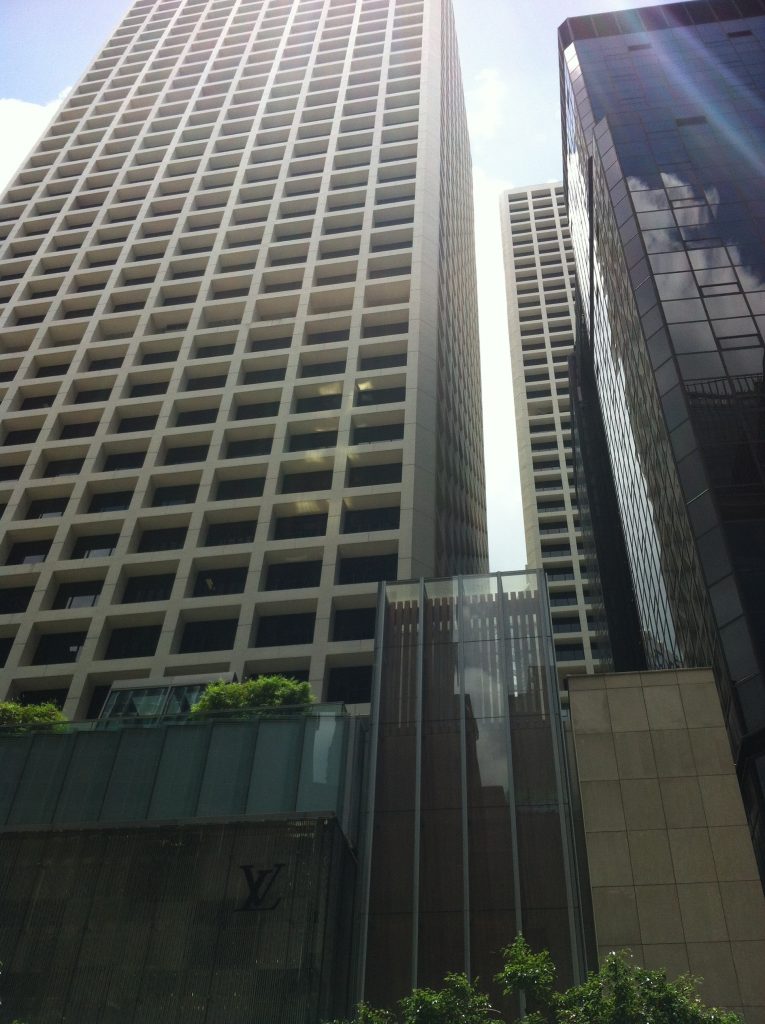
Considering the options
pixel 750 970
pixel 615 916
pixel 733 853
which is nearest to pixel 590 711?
pixel 733 853

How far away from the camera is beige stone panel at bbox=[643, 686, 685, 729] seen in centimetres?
2162

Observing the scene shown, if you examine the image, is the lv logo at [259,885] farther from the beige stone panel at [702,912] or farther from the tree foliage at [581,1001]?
the beige stone panel at [702,912]

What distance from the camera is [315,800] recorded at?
20.2m

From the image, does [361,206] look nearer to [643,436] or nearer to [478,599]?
[643,436]

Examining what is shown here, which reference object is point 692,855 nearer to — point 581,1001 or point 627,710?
point 627,710

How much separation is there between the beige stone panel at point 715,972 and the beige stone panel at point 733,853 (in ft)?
5.05

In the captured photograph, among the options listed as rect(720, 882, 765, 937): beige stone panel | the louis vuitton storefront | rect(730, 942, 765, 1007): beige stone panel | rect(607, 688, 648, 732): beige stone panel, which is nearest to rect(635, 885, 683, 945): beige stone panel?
rect(720, 882, 765, 937): beige stone panel

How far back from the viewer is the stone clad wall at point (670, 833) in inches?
706

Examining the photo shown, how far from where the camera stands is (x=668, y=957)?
18.0 meters

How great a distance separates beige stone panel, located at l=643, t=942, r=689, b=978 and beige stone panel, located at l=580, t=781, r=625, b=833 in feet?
8.57

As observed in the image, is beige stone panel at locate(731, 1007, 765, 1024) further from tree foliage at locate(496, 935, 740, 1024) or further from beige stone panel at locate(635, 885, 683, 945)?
tree foliage at locate(496, 935, 740, 1024)

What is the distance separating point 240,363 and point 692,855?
4144cm

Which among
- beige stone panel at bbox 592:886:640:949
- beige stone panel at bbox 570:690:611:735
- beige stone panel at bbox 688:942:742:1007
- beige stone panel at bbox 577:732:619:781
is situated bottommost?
beige stone panel at bbox 688:942:742:1007

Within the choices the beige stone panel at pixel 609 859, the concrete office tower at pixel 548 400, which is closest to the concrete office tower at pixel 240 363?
the concrete office tower at pixel 548 400
